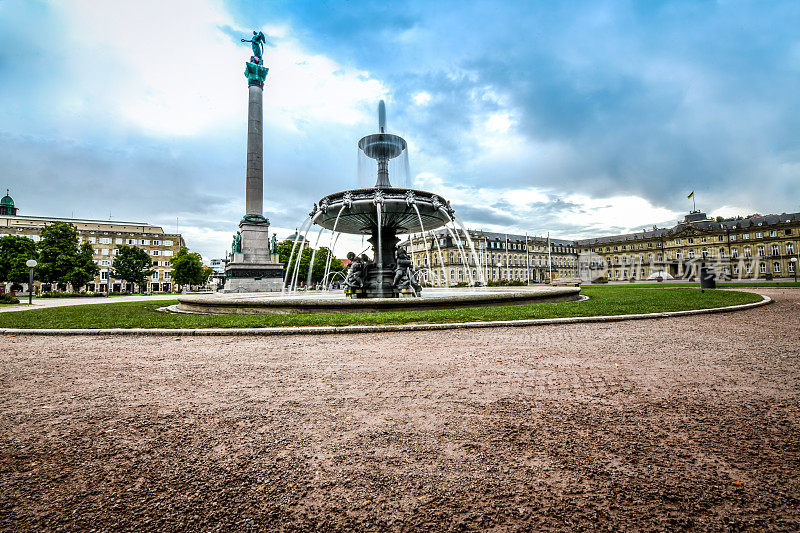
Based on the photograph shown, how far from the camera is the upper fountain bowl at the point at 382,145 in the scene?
53.8ft

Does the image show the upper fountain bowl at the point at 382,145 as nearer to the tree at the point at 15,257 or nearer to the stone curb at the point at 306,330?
the stone curb at the point at 306,330

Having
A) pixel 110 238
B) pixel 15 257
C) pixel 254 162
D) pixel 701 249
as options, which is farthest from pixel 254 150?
pixel 701 249

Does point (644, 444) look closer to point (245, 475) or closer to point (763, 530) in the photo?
point (763, 530)

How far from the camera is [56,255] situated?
42031 mm

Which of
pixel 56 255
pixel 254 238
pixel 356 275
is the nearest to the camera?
pixel 356 275

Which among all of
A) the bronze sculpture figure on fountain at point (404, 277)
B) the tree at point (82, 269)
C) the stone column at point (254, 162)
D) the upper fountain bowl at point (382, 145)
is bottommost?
the bronze sculpture figure on fountain at point (404, 277)

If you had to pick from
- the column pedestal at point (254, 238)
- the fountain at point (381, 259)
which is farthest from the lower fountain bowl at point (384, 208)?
the column pedestal at point (254, 238)

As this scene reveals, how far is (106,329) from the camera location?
8.77 m

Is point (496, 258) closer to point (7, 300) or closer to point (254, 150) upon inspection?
point (254, 150)

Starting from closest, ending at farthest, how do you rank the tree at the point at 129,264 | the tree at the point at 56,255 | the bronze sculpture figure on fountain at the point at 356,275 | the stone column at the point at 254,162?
the bronze sculpture figure on fountain at the point at 356,275, the stone column at the point at 254,162, the tree at the point at 56,255, the tree at the point at 129,264

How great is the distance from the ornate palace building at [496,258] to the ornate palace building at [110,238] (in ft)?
196

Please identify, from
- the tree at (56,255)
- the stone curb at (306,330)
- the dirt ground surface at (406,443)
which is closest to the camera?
the dirt ground surface at (406,443)

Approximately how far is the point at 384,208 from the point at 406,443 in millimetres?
11410

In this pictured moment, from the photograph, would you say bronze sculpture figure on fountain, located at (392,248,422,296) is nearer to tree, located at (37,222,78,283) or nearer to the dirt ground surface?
the dirt ground surface
